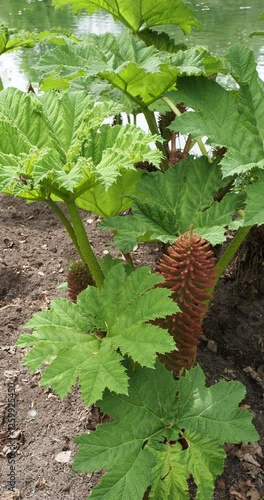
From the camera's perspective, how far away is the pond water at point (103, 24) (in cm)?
480

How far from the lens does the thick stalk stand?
1434 millimetres

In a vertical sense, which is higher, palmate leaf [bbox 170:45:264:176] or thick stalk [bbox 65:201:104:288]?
palmate leaf [bbox 170:45:264:176]

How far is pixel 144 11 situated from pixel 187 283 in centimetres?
112

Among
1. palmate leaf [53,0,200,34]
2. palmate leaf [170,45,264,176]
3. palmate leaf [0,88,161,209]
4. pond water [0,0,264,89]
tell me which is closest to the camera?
palmate leaf [0,88,161,209]

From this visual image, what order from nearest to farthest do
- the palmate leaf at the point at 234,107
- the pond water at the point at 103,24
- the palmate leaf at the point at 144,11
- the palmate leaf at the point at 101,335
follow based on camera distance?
1. the palmate leaf at the point at 101,335
2. the palmate leaf at the point at 234,107
3. the palmate leaf at the point at 144,11
4. the pond water at the point at 103,24

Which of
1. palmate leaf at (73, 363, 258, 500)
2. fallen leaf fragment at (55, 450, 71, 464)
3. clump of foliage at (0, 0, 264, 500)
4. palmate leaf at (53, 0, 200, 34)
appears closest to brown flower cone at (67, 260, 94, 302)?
clump of foliage at (0, 0, 264, 500)

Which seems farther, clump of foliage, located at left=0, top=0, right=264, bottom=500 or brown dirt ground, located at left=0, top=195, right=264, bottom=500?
brown dirt ground, located at left=0, top=195, right=264, bottom=500

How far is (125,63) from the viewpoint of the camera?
150 centimetres

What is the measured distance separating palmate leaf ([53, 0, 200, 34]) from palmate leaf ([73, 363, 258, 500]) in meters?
1.26

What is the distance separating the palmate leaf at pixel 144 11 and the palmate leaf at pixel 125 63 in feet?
0.88

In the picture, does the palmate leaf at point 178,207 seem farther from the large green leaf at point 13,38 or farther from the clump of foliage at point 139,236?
the large green leaf at point 13,38

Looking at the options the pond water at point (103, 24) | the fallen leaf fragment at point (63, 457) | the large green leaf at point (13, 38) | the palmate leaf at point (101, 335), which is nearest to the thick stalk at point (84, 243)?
the palmate leaf at point (101, 335)

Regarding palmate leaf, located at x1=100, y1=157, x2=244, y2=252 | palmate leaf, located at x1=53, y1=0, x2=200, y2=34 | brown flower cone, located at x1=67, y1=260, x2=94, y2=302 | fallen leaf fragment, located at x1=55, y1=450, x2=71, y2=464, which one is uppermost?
palmate leaf, located at x1=53, y1=0, x2=200, y2=34

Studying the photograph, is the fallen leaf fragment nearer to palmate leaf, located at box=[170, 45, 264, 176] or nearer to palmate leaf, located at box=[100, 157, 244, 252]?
palmate leaf, located at box=[100, 157, 244, 252]
